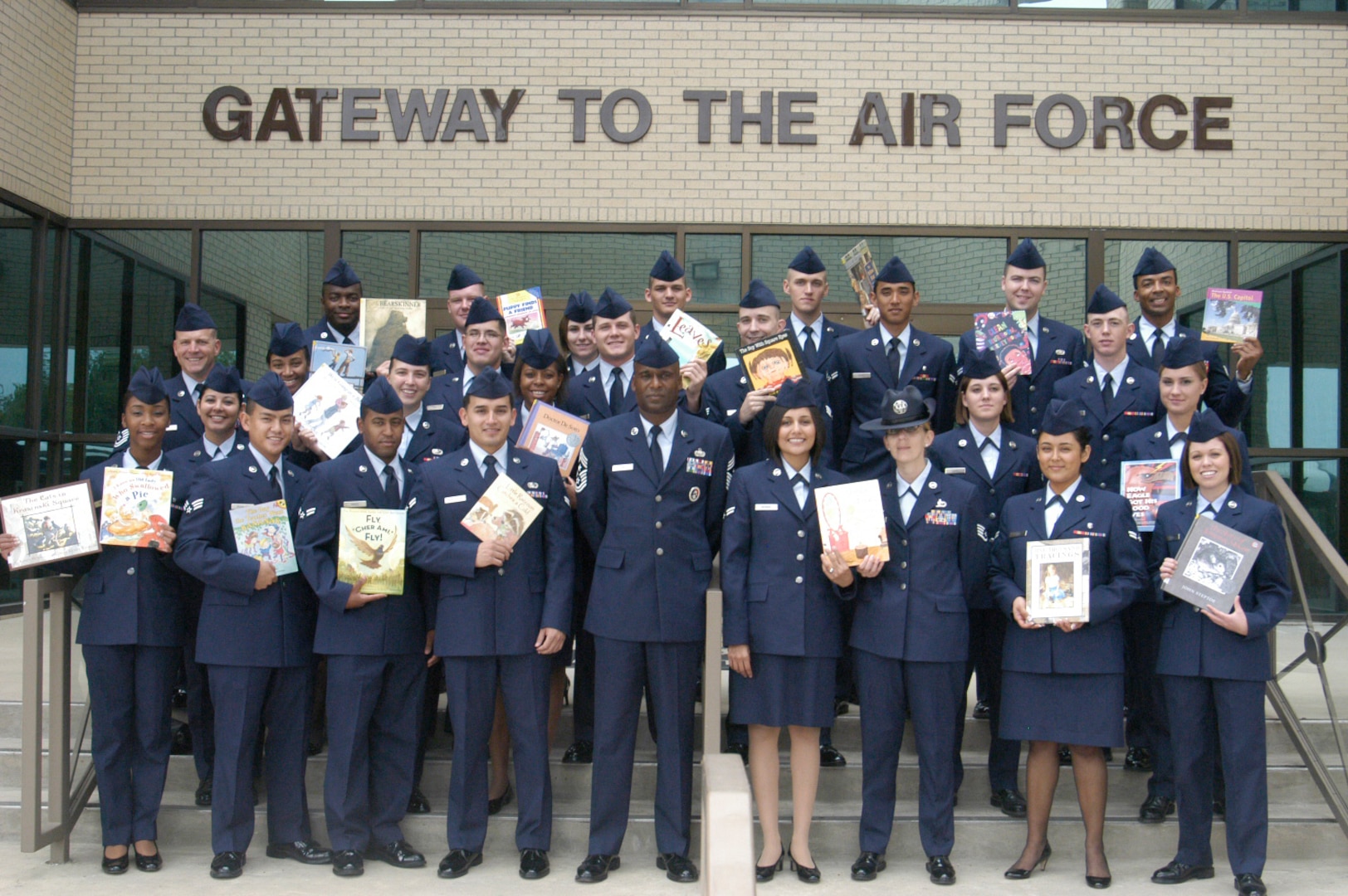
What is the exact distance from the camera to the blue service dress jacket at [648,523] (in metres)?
5.20

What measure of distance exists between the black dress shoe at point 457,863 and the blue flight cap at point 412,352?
87.4 inches

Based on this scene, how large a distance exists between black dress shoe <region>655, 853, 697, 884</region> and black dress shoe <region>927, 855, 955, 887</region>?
96cm

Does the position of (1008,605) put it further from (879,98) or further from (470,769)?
(879,98)

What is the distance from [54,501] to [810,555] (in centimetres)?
315

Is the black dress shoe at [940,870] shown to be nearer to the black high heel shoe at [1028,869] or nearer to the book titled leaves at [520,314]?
the black high heel shoe at [1028,869]

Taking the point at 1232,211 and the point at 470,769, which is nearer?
the point at 470,769

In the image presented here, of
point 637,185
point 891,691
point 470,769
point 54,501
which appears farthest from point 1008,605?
point 637,185

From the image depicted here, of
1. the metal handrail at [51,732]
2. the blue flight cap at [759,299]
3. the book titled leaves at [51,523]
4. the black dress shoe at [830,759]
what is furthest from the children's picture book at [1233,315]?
the metal handrail at [51,732]

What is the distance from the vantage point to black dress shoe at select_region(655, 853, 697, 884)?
5039mm

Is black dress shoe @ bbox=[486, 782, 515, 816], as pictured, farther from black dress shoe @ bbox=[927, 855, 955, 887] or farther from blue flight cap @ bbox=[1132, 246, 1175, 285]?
blue flight cap @ bbox=[1132, 246, 1175, 285]

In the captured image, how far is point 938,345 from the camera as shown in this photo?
616 centimetres

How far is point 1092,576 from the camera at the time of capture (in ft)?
16.9

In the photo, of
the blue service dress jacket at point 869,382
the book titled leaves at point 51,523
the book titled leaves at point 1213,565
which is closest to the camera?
the book titled leaves at point 1213,565

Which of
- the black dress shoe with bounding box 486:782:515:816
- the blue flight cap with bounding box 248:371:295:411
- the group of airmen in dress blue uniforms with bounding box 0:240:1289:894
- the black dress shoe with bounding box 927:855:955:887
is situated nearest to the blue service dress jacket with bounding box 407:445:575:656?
the group of airmen in dress blue uniforms with bounding box 0:240:1289:894
